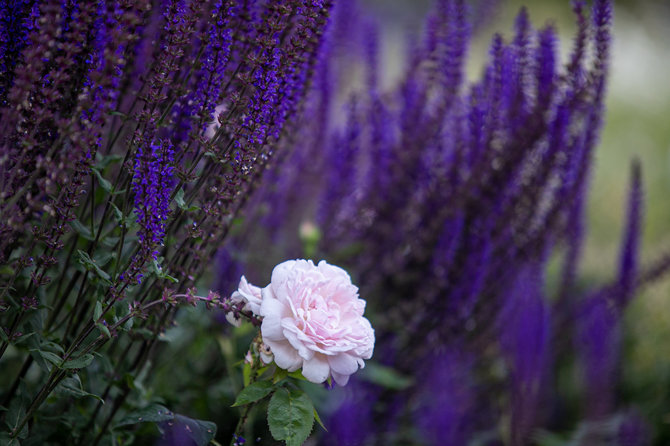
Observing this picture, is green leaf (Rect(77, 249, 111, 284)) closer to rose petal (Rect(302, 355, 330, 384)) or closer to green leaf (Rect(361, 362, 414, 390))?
rose petal (Rect(302, 355, 330, 384))

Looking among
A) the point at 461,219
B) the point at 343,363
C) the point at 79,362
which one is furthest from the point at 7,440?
the point at 461,219

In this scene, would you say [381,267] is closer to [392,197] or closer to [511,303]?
[392,197]

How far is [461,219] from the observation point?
1.60 m

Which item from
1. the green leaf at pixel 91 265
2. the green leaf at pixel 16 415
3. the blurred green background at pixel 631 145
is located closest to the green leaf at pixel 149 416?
the green leaf at pixel 16 415

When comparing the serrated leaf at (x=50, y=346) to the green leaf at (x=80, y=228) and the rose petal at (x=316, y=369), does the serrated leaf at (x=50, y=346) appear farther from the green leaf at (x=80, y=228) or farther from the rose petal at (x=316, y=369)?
the rose petal at (x=316, y=369)

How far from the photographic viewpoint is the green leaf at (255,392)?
90 centimetres

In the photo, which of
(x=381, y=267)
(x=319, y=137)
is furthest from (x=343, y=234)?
(x=319, y=137)

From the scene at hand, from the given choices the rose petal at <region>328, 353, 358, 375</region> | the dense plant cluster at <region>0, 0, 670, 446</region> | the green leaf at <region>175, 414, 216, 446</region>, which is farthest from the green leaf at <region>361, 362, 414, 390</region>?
the rose petal at <region>328, 353, 358, 375</region>

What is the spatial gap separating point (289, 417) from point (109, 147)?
0.57 meters

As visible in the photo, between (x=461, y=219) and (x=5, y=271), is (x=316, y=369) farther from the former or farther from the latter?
(x=461, y=219)

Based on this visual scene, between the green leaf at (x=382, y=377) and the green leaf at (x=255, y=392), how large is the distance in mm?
652

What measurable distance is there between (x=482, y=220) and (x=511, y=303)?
0.33m

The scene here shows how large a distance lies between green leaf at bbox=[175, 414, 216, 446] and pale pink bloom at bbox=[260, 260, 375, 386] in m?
0.26

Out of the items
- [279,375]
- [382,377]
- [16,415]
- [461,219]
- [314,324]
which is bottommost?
[16,415]
